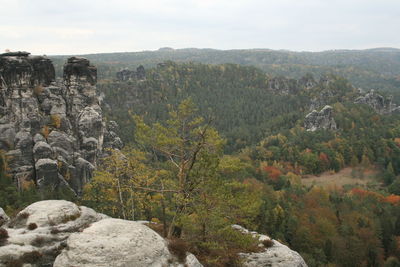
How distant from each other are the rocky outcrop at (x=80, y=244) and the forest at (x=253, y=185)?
2525mm

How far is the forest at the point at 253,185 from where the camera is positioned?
21.9m

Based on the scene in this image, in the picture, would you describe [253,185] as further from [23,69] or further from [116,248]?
[116,248]

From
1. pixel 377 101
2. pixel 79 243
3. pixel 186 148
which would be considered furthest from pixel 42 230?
pixel 377 101

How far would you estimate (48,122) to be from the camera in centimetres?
7425

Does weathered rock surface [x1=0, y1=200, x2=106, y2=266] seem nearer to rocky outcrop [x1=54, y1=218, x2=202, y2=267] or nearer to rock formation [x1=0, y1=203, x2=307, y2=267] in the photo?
rock formation [x1=0, y1=203, x2=307, y2=267]

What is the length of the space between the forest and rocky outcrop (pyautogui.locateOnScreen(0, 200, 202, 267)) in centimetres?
252

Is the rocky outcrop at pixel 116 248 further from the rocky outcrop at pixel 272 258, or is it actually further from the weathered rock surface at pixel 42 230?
the rocky outcrop at pixel 272 258

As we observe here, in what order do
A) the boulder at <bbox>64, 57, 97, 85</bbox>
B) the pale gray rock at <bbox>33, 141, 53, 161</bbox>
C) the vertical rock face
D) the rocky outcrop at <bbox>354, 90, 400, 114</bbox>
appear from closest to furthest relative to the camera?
1. the vertical rock face
2. the pale gray rock at <bbox>33, 141, 53, 161</bbox>
3. the boulder at <bbox>64, 57, 97, 85</bbox>
4. the rocky outcrop at <bbox>354, 90, 400, 114</bbox>

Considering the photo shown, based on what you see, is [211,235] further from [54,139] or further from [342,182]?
[342,182]

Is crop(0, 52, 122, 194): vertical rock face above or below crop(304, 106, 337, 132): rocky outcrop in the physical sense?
above

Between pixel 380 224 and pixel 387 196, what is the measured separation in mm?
30160

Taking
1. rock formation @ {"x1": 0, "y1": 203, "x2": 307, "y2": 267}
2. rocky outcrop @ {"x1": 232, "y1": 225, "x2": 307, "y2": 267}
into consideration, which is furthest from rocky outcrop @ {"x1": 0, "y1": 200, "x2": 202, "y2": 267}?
rocky outcrop @ {"x1": 232, "y1": 225, "x2": 307, "y2": 267}

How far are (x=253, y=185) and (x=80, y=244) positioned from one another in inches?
3024

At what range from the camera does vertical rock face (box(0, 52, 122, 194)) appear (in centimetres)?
6438
